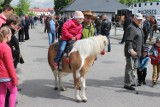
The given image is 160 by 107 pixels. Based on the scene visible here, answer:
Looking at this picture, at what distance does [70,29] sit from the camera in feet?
25.0

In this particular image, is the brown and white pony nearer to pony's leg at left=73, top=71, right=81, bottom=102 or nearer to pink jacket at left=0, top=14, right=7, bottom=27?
pony's leg at left=73, top=71, right=81, bottom=102

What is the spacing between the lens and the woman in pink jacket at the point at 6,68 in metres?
5.15

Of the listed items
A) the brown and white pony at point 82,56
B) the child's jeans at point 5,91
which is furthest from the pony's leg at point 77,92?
the child's jeans at point 5,91

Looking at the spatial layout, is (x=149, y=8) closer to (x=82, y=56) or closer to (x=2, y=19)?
(x=82, y=56)

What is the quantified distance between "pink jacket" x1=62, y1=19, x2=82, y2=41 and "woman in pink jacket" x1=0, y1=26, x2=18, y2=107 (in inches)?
93.4

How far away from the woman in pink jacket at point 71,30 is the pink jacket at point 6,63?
8.33 ft

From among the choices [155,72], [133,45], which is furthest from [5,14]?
[155,72]

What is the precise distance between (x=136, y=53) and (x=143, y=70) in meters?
0.92

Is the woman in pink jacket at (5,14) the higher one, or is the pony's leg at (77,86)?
the woman in pink jacket at (5,14)

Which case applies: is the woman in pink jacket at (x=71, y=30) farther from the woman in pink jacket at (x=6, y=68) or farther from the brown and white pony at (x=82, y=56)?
the woman in pink jacket at (x=6, y=68)

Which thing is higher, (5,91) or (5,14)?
(5,14)

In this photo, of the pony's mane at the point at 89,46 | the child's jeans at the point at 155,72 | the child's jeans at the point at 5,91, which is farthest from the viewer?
the child's jeans at the point at 155,72

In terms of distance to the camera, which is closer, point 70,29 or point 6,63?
point 6,63

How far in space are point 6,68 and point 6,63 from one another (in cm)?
11
